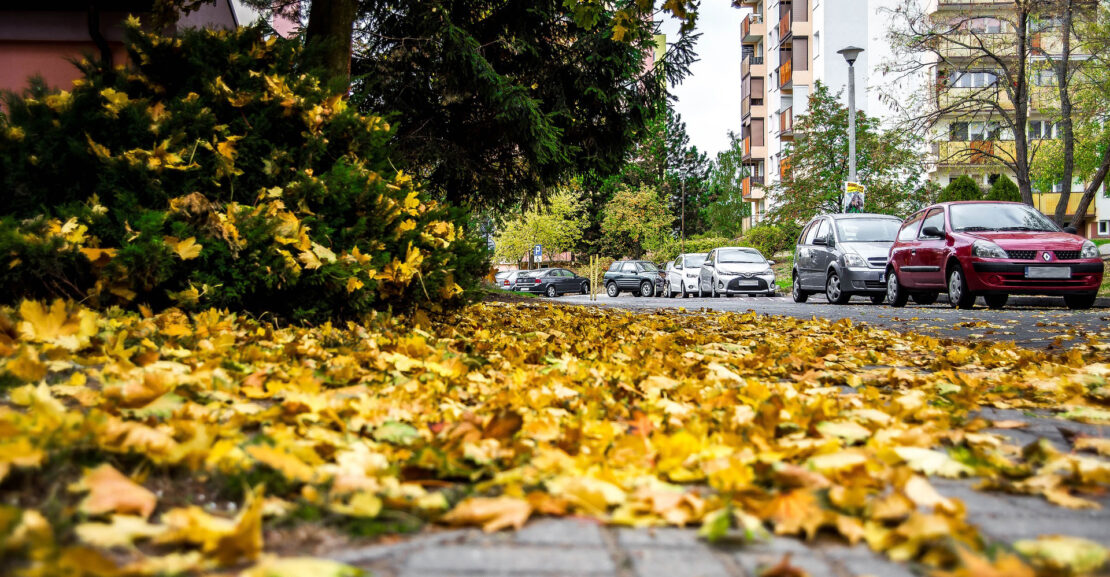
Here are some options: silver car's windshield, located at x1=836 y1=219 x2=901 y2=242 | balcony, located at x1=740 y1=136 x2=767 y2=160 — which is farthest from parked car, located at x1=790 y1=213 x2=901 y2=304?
balcony, located at x1=740 y1=136 x2=767 y2=160

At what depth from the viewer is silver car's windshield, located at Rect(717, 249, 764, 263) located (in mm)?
Result: 24688

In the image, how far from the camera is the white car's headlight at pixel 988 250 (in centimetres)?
1160

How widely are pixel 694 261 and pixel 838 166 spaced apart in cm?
701

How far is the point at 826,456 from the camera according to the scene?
226 cm

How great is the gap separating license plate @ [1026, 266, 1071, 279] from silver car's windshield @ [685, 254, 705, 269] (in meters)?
15.9

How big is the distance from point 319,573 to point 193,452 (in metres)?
0.74

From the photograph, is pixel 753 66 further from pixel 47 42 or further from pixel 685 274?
pixel 47 42

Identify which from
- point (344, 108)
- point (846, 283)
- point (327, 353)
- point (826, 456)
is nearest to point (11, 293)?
point (327, 353)

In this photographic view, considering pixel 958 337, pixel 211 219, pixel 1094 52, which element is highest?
pixel 1094 52

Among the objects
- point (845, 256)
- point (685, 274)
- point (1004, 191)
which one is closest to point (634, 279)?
point (685, 274)

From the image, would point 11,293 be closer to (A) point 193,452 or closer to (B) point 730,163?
(A) point 193,452

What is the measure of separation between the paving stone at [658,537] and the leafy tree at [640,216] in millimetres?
56682

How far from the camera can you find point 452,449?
230cm

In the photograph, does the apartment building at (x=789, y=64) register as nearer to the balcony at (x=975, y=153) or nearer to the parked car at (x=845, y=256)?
the balcony at (x=975, y=153)
